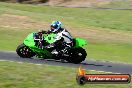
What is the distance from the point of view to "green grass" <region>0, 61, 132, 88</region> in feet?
46.3

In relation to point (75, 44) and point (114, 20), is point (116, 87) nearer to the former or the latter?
point (75, 44)

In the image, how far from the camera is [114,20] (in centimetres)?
5750

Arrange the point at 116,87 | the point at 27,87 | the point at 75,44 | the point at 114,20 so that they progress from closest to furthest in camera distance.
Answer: the point at 27,87 → the point at 116,87 → the point at 75,44 → the point at 114,20

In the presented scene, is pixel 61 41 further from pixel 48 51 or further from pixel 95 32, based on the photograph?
pixel 95 32

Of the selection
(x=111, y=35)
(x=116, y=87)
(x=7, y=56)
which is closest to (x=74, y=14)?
(x=111, y=35)

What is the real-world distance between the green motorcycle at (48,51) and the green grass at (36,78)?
3.52m

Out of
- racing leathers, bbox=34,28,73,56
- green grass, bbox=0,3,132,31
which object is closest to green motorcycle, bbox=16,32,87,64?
racing leathers, bbox=34,28,73,56

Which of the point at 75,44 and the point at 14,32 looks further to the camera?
the point at 14,32

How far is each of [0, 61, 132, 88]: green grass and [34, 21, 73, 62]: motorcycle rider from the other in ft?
11.9

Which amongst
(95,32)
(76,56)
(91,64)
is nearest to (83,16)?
(95,32)

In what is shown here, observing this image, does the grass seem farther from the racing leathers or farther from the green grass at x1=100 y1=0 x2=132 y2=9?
Result: the green grass at x1=100 y1=0 x2=132 y2=9

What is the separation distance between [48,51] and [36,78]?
6549 millimetres

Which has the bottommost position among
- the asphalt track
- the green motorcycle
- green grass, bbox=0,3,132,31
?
green grass, bbox=0,3,132,31

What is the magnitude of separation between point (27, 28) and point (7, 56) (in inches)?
798
